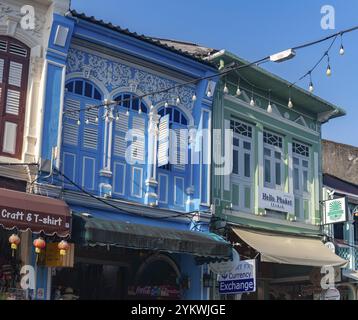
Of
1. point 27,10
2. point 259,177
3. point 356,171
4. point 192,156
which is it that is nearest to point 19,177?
point 27,10

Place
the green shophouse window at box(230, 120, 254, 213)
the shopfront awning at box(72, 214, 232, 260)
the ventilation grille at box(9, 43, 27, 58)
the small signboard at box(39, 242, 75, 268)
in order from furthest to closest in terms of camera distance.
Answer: the green shophouse window at box(230, 120, 254, 213) < the ventilation grille at box(9, 43, 27, 58) < the shopfront awning at box(72, 214, 232, 260) < the small signboard at box(39, 242, 75, 268)

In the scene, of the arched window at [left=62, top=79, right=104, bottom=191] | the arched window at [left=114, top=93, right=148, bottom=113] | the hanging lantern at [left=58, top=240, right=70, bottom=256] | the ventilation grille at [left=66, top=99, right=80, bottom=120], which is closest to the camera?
the hanging lantern at [left=58, top=240, right=70, bottom=256]

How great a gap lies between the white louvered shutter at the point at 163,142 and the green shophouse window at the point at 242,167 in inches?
101

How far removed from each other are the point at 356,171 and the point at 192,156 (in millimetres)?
14461

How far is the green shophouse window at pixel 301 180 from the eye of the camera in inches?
697

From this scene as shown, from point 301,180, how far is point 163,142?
18.7 ft

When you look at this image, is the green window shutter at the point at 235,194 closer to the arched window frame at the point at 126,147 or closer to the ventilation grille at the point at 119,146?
the arched window frame at the point at 126,147

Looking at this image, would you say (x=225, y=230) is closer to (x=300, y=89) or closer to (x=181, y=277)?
(x=181, y=277)

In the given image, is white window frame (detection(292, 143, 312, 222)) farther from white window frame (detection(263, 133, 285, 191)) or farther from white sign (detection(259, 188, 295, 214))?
white window frame (detection(263, 133, 285, 191))

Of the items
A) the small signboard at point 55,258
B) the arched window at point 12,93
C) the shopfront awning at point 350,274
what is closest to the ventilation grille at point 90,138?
the arched window at point 12,93

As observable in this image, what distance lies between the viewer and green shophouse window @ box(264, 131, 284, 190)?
55.3 feet

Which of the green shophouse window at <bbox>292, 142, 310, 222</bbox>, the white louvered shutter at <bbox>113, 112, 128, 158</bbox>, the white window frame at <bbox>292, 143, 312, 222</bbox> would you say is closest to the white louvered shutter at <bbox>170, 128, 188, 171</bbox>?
the white louvered shutter at <bbox>113, 112, 128, 158</bbox>

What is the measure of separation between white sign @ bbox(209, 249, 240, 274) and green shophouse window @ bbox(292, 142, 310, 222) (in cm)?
416
